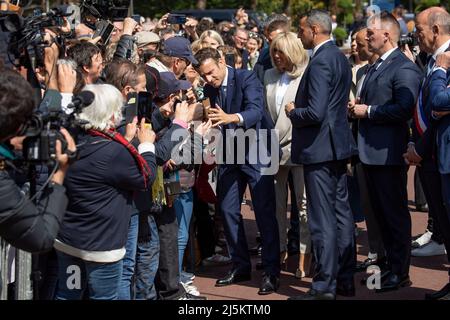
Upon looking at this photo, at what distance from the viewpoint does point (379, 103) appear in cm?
762

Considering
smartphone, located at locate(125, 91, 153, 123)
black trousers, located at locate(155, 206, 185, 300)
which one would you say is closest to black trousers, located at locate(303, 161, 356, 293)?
black trousers, located at locate(155, 206, 185, 300)

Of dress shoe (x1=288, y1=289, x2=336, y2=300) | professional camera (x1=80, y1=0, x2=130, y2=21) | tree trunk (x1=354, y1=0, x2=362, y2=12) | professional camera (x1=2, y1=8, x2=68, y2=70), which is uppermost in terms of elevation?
tree trunk (x1=354, y1=0, x2=362, y2=12)

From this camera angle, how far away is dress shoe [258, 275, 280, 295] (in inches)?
303

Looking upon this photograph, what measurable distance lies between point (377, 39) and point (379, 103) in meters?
0.58

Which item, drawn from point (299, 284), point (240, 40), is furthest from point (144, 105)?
point (240, 40)

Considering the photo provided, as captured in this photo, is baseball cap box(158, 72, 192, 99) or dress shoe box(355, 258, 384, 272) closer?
baseball cap box(158, 72, 192, 99)

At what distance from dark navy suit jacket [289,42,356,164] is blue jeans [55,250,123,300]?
2.19 metres

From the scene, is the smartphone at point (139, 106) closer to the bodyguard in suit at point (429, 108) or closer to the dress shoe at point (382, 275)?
the bodyguard in suit at point (429, 108)

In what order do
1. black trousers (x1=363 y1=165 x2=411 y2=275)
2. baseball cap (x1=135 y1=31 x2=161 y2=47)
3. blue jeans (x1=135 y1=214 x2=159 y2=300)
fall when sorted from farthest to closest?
1. baseball cap (x1=135 y1=31 x2=161 y2=47)
2. black trousers (x1=363 y1=165 x2=411 y2=275)
3. blue jeans (x1=135 y1=214 x2=159 y2=300)

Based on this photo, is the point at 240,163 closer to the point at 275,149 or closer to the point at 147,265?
the point at 275,149

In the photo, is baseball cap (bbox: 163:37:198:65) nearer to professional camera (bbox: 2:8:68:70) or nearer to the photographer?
professional camera (bbox: 2:8:68:70)

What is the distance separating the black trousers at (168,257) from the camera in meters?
7.10

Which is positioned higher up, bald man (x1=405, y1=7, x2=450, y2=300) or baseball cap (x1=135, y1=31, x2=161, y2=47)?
baseball cap (x1=135, y1=31, x2=161, y2=47)

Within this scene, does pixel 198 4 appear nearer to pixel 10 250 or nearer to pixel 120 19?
pixel 120 19
